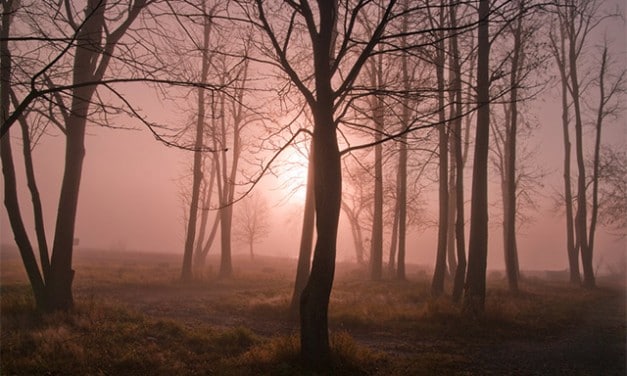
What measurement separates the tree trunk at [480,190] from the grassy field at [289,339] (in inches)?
36.7

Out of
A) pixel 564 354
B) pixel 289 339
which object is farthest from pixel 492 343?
pixel 289 339

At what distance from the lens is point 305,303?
20.2 ft

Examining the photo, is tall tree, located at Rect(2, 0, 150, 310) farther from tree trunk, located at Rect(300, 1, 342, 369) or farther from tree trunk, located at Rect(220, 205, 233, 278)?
tree trunk, located at Rect(220, 205, 233, 278)

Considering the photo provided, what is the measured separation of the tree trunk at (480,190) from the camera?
11383 mm

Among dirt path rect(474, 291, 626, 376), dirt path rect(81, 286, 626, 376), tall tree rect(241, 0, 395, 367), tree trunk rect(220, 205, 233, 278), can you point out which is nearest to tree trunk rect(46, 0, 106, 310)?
dirt path rect(81, 286, 626, 376)

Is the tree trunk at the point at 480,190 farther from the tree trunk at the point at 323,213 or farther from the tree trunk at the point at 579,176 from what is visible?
the tree trunk at the point at 579,176

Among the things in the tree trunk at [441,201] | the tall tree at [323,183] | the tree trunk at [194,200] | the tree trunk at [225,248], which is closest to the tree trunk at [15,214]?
the tall tree at [323,183]

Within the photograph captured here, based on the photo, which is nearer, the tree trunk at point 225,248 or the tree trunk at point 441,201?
the tree trunk at point 441,201

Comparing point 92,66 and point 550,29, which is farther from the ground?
point 550,29

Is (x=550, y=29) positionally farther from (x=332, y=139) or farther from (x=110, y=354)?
(x=110, y=354)

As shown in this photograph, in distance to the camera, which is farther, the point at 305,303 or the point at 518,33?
the point at 518,33

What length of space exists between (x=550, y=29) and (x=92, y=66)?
21.3 metres

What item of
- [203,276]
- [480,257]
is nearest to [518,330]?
[480,257]

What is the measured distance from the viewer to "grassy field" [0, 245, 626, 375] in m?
6.14
